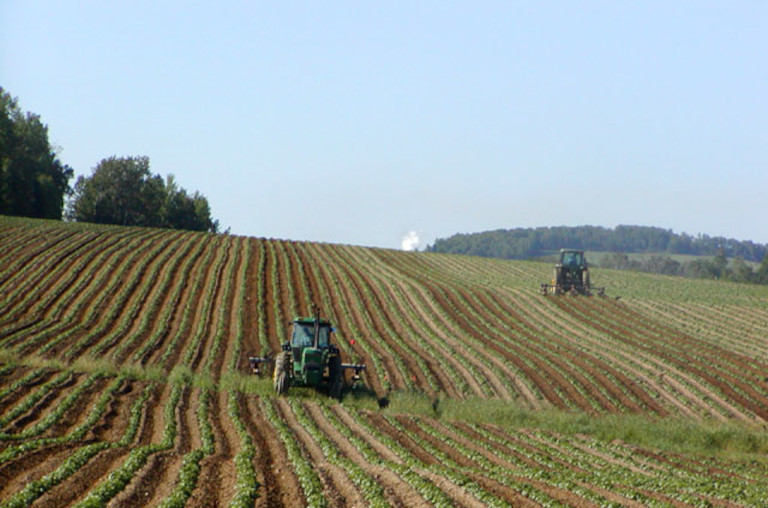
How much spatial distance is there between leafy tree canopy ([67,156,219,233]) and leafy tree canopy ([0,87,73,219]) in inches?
104

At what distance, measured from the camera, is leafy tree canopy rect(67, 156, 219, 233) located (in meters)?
83.1

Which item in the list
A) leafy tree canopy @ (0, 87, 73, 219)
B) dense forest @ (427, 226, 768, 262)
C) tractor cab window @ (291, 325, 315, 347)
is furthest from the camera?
dense forest @ (427, 226, 768, 262)

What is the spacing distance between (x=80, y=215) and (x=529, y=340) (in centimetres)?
6246

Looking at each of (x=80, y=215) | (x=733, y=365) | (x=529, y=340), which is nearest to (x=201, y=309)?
(x=529, y=340)

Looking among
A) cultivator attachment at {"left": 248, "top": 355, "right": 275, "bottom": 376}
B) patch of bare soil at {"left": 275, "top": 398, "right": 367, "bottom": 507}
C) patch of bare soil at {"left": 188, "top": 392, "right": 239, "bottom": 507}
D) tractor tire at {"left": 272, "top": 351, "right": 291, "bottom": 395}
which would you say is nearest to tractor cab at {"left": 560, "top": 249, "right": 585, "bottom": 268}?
cultivator attachment at {"left": 248, "top": 355, "right": 275, "bottom": 376}

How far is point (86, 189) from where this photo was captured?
83.8 metres

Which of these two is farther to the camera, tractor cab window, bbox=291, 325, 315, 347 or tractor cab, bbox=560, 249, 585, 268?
tractor cab, bbox=560, 249, 585, 268

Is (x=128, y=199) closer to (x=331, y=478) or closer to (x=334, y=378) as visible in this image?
(x=334, y=378)

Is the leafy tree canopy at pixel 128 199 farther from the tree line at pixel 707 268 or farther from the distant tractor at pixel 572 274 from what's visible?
the tree line at pixel 707 268

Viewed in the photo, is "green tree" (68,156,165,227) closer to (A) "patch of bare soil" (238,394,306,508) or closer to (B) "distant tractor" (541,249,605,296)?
(B) "distant tractor" (541,249,605,296)

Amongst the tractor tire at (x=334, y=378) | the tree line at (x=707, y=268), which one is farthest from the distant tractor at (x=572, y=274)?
the tree line at (x=707, y=268)

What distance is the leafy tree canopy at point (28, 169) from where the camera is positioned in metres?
70.3

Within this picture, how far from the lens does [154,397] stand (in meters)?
20.1

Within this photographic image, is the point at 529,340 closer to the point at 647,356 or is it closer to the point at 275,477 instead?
the point at 647,356
